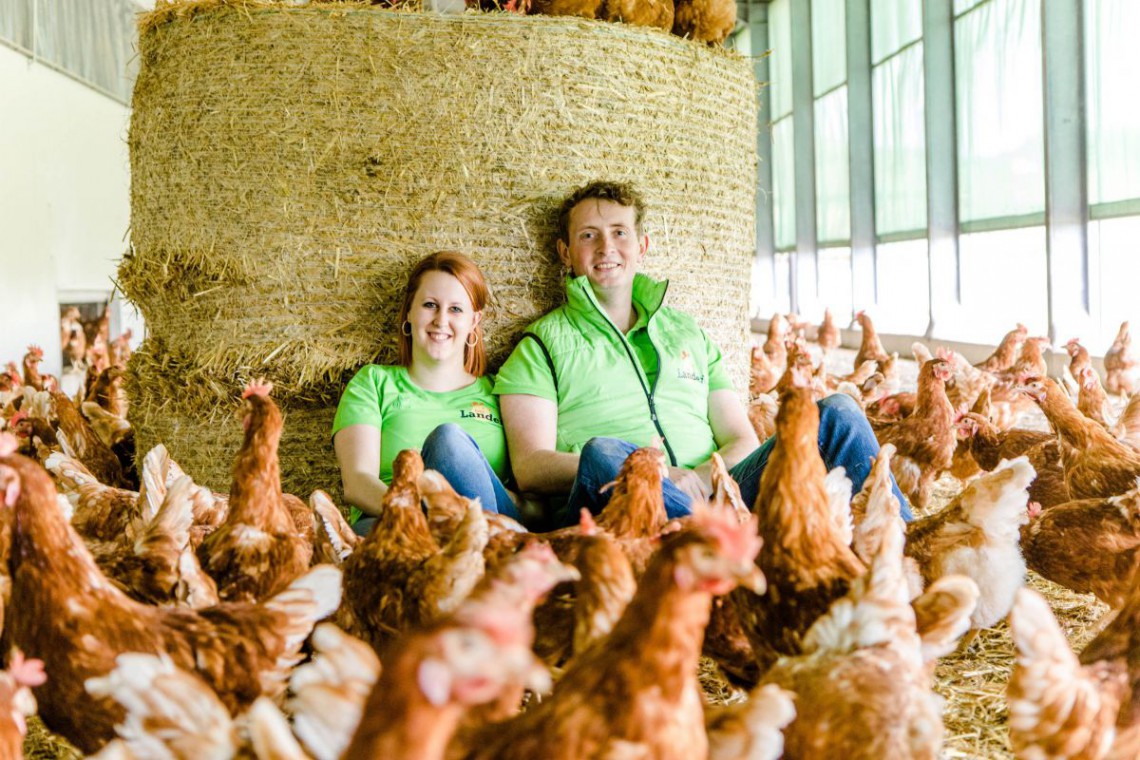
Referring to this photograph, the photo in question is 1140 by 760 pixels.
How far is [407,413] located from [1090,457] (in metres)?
1.85

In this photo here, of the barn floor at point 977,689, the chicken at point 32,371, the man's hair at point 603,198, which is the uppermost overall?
the man's hair at point 603,198

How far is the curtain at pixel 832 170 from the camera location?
1212 cm

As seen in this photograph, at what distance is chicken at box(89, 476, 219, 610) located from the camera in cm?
177

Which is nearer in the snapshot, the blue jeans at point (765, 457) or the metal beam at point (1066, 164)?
the blue jeans at point (765, 457)

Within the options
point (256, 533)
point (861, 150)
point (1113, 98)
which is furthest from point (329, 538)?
point (861, 150)

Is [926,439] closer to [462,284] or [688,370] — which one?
[688,370]

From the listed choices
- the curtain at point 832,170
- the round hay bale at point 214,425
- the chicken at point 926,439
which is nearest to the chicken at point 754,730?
the round hay bale at point 214,425

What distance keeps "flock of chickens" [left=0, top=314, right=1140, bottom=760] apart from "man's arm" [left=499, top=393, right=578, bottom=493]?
374 millimetres

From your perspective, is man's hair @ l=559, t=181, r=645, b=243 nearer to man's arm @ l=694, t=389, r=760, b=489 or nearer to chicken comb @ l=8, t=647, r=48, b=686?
man's arm @ l=694, t=389, r=760, b=489

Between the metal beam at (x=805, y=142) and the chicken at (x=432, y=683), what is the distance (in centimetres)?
1286

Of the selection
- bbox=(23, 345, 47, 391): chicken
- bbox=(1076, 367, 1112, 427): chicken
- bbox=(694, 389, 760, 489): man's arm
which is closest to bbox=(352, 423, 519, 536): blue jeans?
bbox=(694, 389, 760, 489): man's arm

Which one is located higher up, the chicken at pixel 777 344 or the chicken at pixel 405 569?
the chicken at pixel 777 344

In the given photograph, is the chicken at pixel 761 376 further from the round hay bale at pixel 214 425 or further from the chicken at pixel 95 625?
the chicken at pixel 95 625

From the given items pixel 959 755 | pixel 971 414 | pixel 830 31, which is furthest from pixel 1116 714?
pixel 830 31
